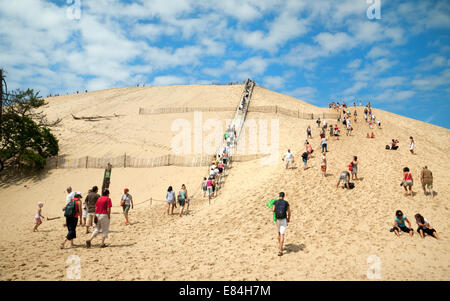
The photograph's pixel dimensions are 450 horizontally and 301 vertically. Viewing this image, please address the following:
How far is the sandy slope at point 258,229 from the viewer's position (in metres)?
6.64

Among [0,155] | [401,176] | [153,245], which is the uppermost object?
[0,155]

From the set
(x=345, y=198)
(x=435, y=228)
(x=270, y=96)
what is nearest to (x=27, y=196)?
(x=345, y=198)

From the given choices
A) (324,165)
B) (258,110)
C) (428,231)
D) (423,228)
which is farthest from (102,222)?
(258,110)

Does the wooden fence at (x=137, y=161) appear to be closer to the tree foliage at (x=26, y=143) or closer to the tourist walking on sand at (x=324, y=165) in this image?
the tree foliage at (x=26, y=143)

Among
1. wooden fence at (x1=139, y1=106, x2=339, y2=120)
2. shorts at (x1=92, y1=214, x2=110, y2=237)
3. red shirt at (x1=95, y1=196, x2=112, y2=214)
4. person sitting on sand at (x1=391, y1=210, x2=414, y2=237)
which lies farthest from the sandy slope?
wooden fence at (x1=139, y1=106, x2=339, y2=120)

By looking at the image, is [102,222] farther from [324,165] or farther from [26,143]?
[26,143]

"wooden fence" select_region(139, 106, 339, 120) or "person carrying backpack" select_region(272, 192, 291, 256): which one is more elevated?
"wooden fence" select_region(139, 106, 339, 120)

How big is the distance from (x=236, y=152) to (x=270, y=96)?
21.8m

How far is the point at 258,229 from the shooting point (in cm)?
989

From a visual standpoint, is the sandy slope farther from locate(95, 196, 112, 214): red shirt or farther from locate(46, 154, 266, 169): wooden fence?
locate(95, 196, 112, 214): red shirt

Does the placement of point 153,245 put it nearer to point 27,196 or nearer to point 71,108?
point 27,196

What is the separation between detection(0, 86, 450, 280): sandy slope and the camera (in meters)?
6.64

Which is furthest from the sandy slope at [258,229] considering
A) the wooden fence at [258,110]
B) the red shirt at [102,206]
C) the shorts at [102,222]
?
the wooden fence at [258,110]

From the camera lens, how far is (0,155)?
2180 cm
